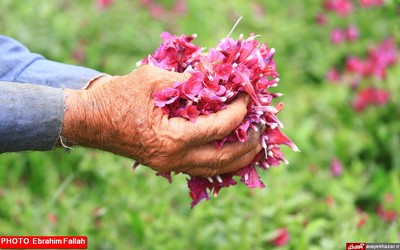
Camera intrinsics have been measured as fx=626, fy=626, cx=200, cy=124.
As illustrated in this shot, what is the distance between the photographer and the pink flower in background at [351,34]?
5.31 m

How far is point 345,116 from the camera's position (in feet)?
15.3

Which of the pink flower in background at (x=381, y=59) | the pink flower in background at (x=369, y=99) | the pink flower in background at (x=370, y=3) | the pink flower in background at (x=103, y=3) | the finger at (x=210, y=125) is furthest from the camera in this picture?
the pink flower in background at (x=370, y=3)

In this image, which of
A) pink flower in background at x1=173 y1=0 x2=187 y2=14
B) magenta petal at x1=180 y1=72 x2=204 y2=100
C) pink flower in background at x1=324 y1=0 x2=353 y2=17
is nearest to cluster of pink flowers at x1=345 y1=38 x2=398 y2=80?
pink flower in background at x1=324 y1=0 x2=353 y2=17

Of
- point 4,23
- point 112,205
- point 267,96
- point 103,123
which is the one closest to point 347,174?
point 112,205

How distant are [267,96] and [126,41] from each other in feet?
9.42

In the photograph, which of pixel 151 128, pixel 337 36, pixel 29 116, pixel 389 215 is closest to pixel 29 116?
pixel 29 116

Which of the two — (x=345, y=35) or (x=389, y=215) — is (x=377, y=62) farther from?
(x=389, y=215)

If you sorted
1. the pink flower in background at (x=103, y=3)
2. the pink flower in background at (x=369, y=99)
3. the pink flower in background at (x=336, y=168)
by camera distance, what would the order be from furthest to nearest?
the pink flower in background at (x=103, y=3) → the pink flower in background at (x=369, y=99) → the pink flower in background at (x=336, y=168)

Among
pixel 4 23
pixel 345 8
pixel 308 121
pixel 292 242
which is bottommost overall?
pixel 292 242

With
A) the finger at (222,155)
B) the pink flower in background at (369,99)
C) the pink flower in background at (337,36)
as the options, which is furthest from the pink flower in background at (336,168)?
the finger at (222,155)

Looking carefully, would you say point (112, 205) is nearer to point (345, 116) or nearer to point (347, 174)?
point (347, 174)

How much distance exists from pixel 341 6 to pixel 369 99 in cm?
125

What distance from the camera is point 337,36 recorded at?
17.6 ft

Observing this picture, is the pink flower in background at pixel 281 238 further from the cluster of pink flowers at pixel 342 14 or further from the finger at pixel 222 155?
the cluster of pink flowers at pixel 342 14
